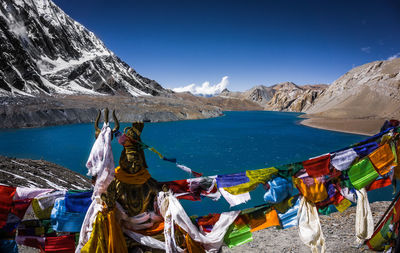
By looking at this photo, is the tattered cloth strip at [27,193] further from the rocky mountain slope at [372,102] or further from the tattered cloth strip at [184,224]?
the rocky mountain slope at [372,102]

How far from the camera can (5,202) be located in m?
2.59

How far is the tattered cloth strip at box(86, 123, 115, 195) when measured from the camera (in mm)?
2693

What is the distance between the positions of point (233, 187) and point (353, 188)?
1759 mm

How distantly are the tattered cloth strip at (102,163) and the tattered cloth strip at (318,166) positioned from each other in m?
2.56

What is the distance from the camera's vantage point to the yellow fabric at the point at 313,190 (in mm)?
3180

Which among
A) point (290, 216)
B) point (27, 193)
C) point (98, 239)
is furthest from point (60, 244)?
point (290, 216)

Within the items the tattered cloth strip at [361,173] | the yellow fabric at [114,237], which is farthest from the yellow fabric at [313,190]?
the yellow fabric at [114,237]

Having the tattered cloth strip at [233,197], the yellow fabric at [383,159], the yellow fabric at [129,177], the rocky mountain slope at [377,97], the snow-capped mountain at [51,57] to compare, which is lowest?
the tattered cloth strip at [233,197]

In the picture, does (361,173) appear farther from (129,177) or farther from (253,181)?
(129,177)

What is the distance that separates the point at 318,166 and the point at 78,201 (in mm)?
3152

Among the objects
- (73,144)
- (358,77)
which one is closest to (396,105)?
(358,77)

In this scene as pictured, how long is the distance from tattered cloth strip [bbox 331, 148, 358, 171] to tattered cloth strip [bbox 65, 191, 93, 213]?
10.7 feet

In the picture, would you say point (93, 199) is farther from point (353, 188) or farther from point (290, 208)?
point (353, 188)

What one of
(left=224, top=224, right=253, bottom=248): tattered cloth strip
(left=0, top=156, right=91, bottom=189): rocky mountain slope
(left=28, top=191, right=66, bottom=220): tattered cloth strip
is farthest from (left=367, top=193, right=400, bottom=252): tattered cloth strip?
(left=0, top=156, right=91, bottom=189): rocky mountain slope
